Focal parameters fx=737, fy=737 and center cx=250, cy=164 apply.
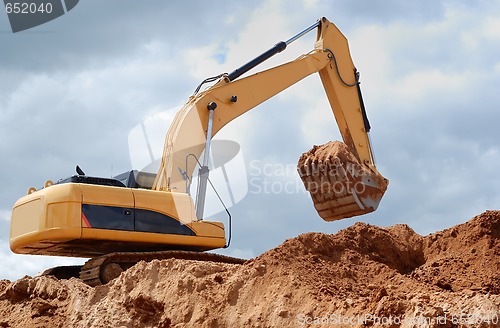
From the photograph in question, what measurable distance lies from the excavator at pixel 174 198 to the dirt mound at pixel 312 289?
0.72m

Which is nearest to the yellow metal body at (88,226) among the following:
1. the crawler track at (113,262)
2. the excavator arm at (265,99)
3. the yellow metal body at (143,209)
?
the yellow metal body at (143,209)

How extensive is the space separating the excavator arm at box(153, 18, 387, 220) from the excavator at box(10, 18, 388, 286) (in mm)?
16

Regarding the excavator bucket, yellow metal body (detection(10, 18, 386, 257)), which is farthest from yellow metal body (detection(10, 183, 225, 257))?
the excavator bucket

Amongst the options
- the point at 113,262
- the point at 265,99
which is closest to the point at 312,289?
the point at 113,262

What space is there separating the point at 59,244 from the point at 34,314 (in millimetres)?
1342

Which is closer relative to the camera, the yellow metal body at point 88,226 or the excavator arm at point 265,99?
the yellow metal body at point 88,226

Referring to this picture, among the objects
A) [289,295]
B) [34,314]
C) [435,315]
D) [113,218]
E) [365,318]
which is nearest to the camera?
[435,315]

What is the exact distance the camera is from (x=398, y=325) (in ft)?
19.3

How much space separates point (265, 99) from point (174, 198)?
9.26ft

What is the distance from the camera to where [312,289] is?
22.8 feet

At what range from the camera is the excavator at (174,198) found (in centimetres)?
952

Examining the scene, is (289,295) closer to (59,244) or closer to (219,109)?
(59,244)

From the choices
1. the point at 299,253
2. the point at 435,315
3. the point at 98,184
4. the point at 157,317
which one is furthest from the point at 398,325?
the point at 98,184

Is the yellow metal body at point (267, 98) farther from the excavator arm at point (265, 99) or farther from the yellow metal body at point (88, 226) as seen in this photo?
the yellow metal body at point (88, 226)
